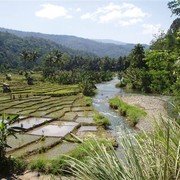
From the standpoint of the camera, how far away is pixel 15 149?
2111cm

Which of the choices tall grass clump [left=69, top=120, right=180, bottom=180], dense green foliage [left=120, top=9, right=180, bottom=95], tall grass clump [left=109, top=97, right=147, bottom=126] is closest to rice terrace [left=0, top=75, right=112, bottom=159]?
tall grass clump [left=109, top=97, right=147, bottom=126]

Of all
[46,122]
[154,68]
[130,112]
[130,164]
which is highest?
[130,164]

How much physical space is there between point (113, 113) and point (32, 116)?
9533mm

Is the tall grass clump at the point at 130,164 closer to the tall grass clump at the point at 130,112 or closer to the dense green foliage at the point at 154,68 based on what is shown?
the dense green foliage at the point at 154,68

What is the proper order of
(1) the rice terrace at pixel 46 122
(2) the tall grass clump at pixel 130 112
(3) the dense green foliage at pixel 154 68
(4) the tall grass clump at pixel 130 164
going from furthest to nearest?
(2) the tall grass clump at pixel 130 112, (1) the rice terrace at pixel 46 122, (3) the dense green foliage at pixel 154 68, (4) the tall grass clump at pixel 130 164

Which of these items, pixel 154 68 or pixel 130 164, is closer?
pixel 130 164

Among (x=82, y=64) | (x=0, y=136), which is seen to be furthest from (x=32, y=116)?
(x=82, y=64)

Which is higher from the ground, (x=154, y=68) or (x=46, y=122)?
(x=154, y=68)

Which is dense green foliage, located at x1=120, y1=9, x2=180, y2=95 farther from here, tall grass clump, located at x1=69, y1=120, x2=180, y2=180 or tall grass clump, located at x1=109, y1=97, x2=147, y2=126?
tall grass clump, located at x1=69, y1=120, x2=180, y2=180

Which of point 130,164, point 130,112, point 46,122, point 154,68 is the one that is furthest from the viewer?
point 130,112

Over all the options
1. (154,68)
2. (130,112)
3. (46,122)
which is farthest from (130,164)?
(130,112)

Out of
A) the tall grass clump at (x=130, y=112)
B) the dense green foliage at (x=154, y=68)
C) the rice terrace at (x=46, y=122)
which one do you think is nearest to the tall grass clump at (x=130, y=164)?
the rice terrace at (x=46, y=122)

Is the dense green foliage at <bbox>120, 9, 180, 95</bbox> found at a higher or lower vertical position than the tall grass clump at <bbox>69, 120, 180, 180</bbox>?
lower

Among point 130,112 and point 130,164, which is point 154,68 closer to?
point 130,112
